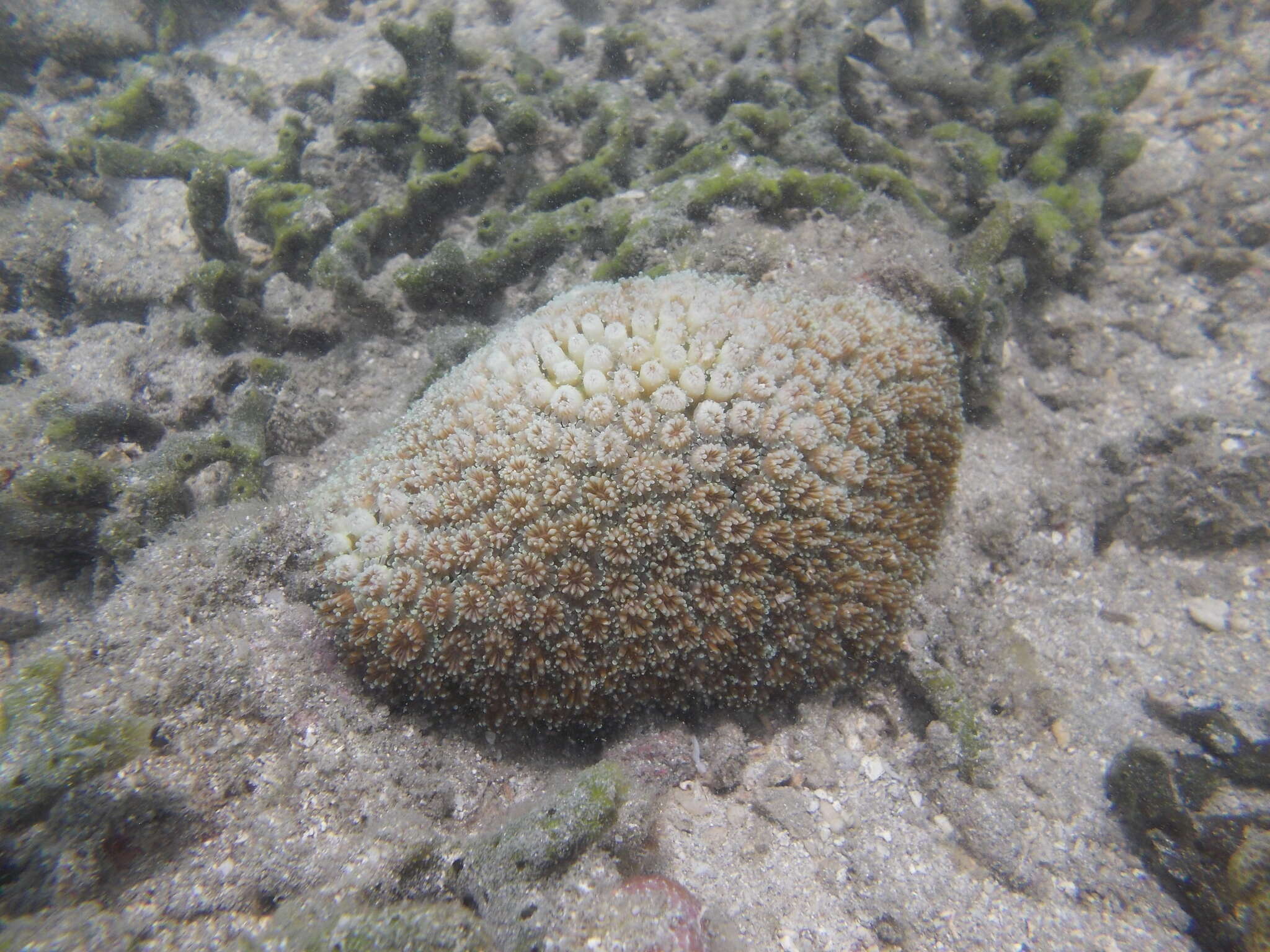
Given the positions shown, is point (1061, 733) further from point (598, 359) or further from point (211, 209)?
point (211, 209)

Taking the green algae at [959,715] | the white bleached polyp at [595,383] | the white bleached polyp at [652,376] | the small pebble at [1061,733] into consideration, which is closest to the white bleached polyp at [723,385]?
the white bleached polyp at [652,376]

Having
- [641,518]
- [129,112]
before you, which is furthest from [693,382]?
[129,112]

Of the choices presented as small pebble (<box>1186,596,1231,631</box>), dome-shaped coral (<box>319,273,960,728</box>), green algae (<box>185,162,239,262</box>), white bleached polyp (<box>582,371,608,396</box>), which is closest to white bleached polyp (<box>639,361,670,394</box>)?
dome-shaped coral (<box>319,273,960,728</box>)

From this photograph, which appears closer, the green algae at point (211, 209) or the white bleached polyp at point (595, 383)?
the white bleached polyp at point (595, 383)

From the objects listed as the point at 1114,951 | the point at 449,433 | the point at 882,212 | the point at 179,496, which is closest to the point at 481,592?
the point at 449,433

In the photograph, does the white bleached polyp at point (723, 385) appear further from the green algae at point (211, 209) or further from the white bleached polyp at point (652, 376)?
the green algae at point (211, 209)

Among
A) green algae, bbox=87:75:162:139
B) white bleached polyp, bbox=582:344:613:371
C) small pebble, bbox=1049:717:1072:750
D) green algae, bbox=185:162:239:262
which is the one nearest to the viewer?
white bleached polyp, bbox=582:344:613:371

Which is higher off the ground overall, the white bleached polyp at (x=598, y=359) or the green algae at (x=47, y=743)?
the white bleached polyp at (x=598, y=359)

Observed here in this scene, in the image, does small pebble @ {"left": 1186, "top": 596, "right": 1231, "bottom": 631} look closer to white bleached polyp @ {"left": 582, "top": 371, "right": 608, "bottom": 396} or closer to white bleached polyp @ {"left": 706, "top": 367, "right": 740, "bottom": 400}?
white bleached polyp @ {"left": 706, "top": 367, "right": 740, "bottom": 400}

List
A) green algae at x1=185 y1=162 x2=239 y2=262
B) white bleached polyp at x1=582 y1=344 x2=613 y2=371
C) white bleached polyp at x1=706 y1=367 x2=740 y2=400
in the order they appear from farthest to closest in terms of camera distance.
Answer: green algae at x1=185 y1=162 x2=239 y2=262, white bleached polyp at x1=582 y1=344 x2=613 y2=371, white bleached polyp at x1=706 y1=367 x2=740 y2=400

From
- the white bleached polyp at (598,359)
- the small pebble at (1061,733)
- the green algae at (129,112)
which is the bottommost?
the small pebble at (1061,733)
